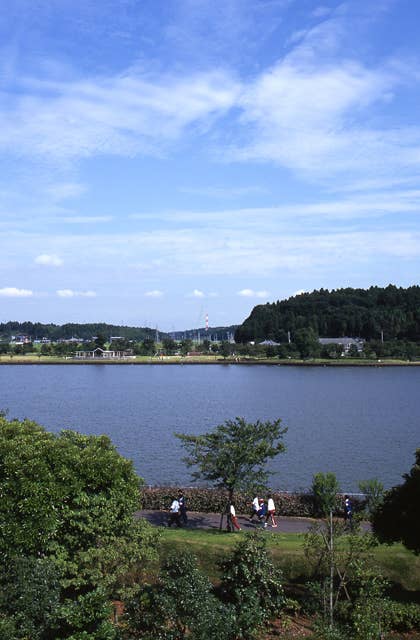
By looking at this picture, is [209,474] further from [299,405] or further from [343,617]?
[299,405]

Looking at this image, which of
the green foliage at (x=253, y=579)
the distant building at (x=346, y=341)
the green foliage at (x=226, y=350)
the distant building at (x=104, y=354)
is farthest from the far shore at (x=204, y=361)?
the green foliage at (x=253, y=579)

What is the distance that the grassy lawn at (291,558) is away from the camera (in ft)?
52.3

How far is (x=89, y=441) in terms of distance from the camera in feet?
48.7

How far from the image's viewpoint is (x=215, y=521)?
2208 centimetres

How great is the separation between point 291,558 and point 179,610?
247 inches

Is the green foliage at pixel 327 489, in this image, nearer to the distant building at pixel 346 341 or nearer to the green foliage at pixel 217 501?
the green foliage at pixel 217 501

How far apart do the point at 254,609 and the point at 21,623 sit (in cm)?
424

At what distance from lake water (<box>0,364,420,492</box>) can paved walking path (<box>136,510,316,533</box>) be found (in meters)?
9.19

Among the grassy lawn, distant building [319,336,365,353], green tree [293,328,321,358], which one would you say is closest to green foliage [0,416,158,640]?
the grassy lawn

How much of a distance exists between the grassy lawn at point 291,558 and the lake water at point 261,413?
14.2 metres

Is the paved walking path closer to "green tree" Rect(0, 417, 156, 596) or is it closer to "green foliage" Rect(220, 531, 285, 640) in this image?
"green foliage" Rect(220, 531, 285, 640)

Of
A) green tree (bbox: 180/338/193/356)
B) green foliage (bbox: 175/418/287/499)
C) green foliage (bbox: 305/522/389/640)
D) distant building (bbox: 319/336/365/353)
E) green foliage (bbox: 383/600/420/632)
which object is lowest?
green foliage (bbox: 383/600/420/632)

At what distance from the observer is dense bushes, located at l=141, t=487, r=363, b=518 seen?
2259cm

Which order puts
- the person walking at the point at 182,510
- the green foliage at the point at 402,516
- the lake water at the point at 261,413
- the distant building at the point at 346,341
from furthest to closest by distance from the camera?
the distant building at the point at 346,341
the lake water at the point at 261,413
the person walking at the point at 182,510
the green foliage at the point at 402,516
